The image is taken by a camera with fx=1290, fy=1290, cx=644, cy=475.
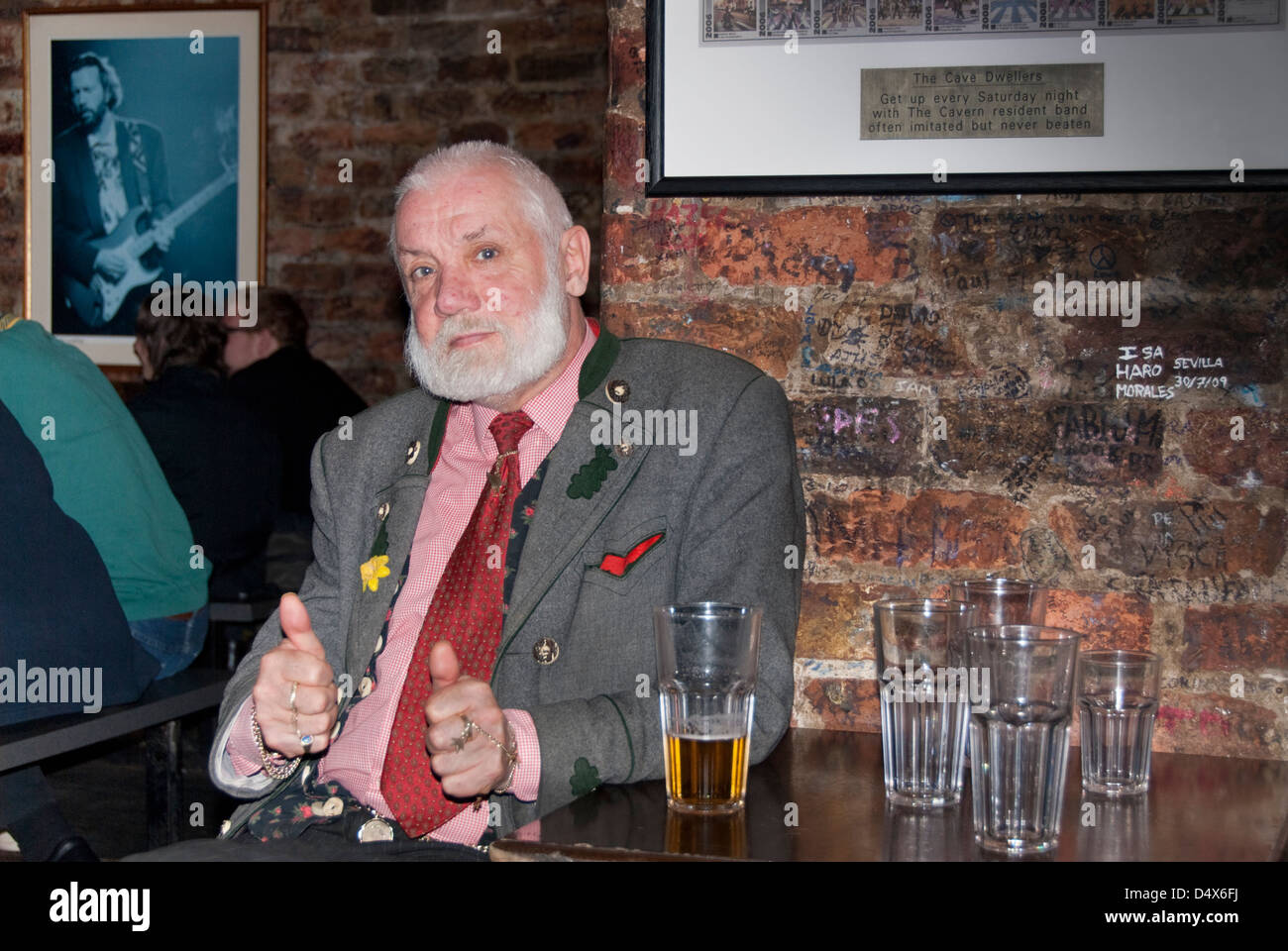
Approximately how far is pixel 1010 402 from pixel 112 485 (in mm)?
1750

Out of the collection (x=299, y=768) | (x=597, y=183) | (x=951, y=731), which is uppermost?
(x=597, y=183)

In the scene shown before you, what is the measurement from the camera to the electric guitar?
446cm

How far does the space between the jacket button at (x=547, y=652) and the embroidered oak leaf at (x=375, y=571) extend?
251 mm

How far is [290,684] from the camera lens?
1.34 meters

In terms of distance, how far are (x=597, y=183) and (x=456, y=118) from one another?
1.73 feet

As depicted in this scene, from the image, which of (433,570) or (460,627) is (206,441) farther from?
(460,627)

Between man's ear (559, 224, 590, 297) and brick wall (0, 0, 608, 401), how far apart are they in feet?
7.76

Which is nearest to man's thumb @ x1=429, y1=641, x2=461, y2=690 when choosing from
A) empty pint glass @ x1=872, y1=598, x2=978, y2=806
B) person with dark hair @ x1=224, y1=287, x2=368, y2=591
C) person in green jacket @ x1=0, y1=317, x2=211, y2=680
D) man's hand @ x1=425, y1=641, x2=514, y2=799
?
man's hand @ x1=425, y1=641, x2=514, y2=799

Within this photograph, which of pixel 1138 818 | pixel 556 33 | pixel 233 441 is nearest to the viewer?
pixel 1138 818

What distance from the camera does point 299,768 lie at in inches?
63.6

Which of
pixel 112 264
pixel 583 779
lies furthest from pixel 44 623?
pixel 112 264

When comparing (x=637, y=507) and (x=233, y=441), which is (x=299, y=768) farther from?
(x=233, y=441)

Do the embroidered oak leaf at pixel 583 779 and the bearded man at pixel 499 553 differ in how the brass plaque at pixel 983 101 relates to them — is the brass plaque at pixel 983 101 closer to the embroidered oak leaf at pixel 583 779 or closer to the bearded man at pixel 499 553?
the bearded man at pixel 499 553
